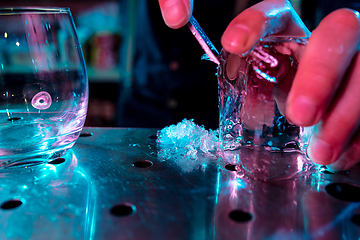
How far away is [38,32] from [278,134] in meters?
0.30

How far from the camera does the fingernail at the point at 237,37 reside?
0.93ft

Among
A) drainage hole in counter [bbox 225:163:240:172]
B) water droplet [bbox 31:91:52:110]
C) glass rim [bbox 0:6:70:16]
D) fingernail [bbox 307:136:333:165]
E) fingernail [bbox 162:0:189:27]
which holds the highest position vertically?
glass rim [bbox 0:6:70:16]

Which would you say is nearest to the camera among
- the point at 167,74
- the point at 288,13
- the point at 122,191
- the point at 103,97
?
the point at 122,191

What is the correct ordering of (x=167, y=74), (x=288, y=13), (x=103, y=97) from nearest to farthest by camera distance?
(x=288, y=13) → (x=167, y=74) → (x=103, y=97)

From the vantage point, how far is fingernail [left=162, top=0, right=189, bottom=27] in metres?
0.34

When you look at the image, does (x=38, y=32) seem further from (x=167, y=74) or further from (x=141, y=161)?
(x=167, y=74)

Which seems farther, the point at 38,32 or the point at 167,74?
the point at 167,74

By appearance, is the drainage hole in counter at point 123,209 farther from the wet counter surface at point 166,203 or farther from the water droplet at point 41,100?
Answer: the water droplet at point 41,100

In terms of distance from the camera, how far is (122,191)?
0.90ft

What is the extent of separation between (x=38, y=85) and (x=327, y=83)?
31 cm

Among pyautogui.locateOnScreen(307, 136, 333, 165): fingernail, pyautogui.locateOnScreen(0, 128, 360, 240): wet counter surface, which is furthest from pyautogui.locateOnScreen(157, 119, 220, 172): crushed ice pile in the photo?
pyautogui.locateOnScreen(307, 136, 333, 165): fingernail

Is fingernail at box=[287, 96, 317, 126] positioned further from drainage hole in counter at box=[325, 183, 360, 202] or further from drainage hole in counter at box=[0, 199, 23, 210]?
drainage hole in counter at box=[0, 199, 23, 210]

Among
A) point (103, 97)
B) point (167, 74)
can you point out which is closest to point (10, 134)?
point (167, 74)

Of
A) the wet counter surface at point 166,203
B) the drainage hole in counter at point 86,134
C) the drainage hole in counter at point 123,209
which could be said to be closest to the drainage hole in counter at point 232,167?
the wet counter surface at point 166,203
